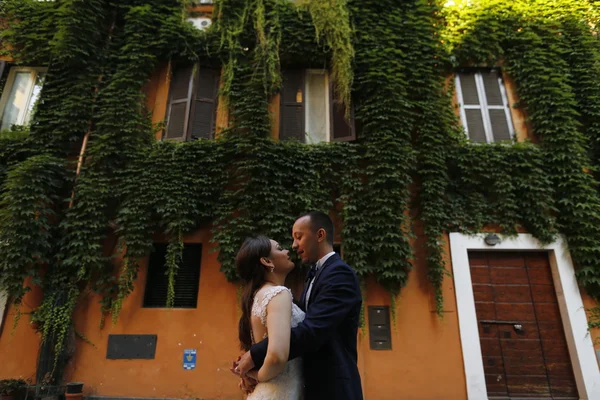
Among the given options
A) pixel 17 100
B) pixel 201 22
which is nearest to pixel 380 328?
pixel 201 22

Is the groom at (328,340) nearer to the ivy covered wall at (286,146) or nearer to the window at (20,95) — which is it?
the ivy covered wall at (286,146)

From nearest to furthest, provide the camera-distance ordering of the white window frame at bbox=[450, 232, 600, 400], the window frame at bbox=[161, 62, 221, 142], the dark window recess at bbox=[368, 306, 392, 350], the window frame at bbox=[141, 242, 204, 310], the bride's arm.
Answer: the bride's arm < the white window frame at bbox=[450, 232, 600, 400] < the dark window recess at bbox=[368, 306, 392, 350] < the window frame at bbox=[141, 242, 204, 310] < the window frame at bbox=[161, 62, 221, 142]

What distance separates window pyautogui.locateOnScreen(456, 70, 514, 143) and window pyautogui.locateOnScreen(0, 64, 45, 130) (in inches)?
365

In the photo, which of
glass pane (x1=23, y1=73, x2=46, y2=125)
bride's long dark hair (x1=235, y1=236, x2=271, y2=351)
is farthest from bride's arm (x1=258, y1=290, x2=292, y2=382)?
glass pane (x1=23, y1=73, x2=46, y2=125)

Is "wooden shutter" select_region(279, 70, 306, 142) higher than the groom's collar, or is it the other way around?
"wooden shutter" select_region(279, 70, 306, 142)

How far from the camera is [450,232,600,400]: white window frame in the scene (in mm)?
6125

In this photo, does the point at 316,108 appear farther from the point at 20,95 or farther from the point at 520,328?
the point at 20,95

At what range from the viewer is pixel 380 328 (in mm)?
6516

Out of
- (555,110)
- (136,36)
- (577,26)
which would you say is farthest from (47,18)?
(577,26)

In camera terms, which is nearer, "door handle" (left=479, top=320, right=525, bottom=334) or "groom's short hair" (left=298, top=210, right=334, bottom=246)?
"groom's short hair" (left=298, top=210, right=334, bottom=246)

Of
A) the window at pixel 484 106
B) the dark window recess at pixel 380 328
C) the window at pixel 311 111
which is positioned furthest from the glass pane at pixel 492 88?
the dark window recess at pixel 380 328

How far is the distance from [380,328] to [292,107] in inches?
191

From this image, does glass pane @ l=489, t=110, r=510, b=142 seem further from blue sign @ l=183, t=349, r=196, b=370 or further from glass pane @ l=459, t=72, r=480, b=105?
blue sign @ l=183, t=349, r=196, b=370

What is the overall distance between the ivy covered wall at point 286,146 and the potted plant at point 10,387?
657 mm
